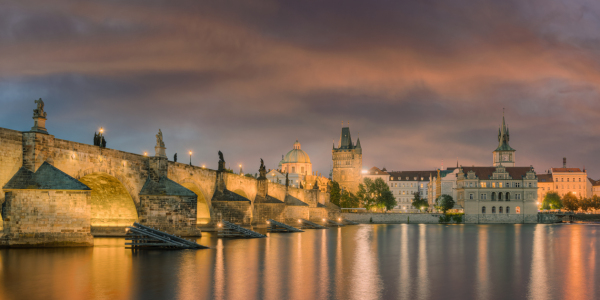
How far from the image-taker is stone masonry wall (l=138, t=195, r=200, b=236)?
103 ft

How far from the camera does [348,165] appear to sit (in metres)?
160

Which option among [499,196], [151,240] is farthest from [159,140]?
[499,196]

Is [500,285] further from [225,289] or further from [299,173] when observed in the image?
[299,173]

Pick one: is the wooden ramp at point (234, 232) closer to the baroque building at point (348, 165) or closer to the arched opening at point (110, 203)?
the arched opening at point (110, 203)

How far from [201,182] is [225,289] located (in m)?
26.3

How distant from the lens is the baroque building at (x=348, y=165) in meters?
158

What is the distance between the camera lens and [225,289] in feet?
51.2

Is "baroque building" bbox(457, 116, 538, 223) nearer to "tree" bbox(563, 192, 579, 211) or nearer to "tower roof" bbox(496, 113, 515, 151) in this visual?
"tower roof" bbox(496, 113, 515, 151)


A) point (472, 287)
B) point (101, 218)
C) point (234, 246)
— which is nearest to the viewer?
point (472, 287)

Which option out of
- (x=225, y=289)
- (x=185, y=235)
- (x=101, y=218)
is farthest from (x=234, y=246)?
(x=225, y=289)

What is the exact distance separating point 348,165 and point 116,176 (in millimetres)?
132483

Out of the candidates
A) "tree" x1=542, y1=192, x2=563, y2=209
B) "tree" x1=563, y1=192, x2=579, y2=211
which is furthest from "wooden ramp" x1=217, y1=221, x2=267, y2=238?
"tree" x1=542, y1=192, x2=563, y2=209

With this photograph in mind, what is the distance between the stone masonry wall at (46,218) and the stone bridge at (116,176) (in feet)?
2.89

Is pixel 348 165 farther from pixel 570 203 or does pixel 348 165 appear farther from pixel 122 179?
pixel 122 179
